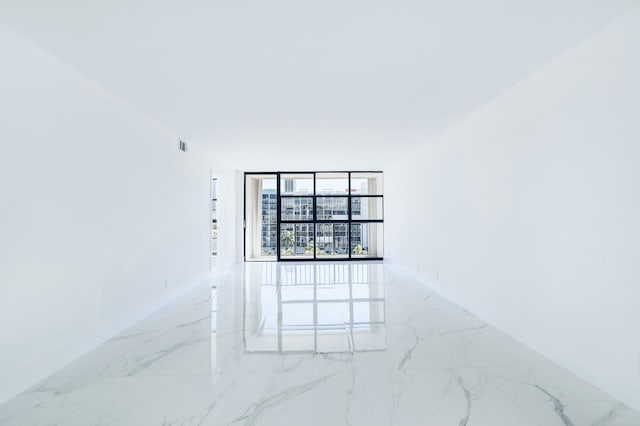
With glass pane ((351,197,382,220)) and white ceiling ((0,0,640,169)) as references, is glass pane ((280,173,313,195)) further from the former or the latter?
white ceiling ((0,0,640,169))

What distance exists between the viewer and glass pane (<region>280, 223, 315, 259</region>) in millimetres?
7879

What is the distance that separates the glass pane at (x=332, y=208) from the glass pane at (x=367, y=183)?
19.8 inches

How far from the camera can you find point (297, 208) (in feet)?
25.9

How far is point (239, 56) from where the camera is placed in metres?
2.27

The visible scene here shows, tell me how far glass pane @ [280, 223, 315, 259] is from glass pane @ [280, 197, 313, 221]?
19 centimetres

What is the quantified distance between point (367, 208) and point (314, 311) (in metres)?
4.81
